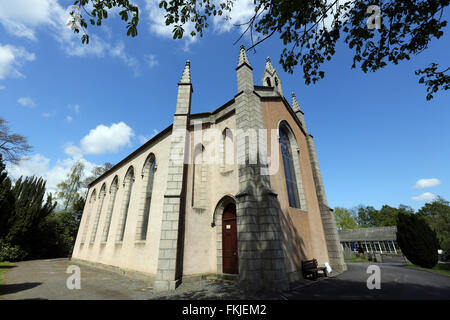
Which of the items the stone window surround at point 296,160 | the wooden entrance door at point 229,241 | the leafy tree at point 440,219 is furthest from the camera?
the leafy tree at point 440,219

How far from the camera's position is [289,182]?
11.1 metres

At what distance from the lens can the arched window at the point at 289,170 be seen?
425 inches

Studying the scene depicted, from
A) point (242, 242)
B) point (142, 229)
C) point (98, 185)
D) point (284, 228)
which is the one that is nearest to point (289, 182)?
point (284, 228)

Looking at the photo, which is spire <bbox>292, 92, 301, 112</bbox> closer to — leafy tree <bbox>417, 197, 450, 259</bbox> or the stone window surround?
the stone window surround

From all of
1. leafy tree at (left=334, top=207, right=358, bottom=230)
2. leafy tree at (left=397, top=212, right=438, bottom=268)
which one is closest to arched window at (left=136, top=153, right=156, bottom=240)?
leafy tree at (left=397, top=212, right=438, bottom=268)

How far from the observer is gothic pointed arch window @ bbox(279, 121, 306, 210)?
10969mm

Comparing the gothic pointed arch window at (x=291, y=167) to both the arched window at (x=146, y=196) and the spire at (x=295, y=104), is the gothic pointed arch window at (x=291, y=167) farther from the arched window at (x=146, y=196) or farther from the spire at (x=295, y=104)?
the arched window at (x=146, y=196)

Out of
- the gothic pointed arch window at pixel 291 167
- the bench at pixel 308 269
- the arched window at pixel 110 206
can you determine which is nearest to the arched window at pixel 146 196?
the arched window at pixel 110 206

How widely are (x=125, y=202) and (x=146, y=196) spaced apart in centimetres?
293

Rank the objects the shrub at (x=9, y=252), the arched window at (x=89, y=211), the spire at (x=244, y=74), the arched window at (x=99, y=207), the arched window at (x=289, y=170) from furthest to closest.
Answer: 1. the arched window at (x=89, y=211)
2. the shrub at (x=9, y=252)
3. the arched window at (x=99, y=207)
4. the arched window at (x=289, y=170)
5. the spire at (x=244, y=74)

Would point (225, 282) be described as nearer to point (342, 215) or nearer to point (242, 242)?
point (242, 242)

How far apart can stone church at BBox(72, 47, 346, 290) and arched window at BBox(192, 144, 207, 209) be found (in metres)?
0.06

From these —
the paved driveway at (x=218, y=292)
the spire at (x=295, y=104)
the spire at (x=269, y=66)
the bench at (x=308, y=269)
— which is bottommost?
the paved driveway at (x=218, y=292)
